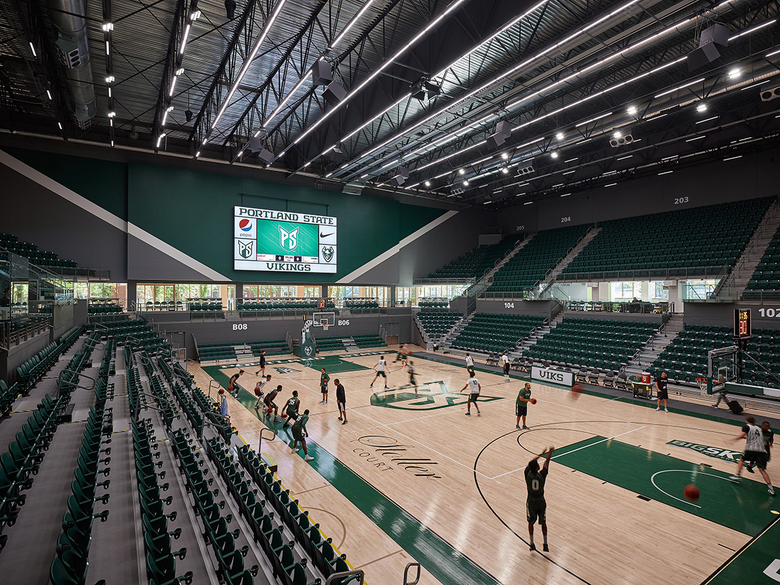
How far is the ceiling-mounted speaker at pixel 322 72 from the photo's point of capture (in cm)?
1259

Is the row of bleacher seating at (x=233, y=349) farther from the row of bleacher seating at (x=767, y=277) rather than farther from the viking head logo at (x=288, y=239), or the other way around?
the row of bleacher seating at (x=767, y=277)

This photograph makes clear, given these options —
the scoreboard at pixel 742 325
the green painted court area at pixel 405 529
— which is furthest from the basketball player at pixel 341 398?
the scoreboard at pixel 742 325

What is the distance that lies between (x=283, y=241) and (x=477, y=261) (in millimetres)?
17323

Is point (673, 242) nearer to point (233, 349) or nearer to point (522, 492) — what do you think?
point (522, 492)

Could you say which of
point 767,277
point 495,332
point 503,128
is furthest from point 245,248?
point 767,277

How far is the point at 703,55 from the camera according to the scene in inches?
454

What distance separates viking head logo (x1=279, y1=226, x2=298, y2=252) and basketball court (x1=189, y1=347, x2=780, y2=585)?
1522cm

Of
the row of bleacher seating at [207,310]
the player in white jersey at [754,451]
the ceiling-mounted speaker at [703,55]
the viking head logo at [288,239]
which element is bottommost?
the player in white jersey at [754,451]

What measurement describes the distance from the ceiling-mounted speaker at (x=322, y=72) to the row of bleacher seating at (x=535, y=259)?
19622mm

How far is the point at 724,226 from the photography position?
23.0 metres

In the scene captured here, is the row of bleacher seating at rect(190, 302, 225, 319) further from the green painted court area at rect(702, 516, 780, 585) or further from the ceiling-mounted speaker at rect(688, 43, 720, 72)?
the green painted court area at rect(702, 516, 780, 585)

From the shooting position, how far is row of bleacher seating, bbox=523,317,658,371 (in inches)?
770

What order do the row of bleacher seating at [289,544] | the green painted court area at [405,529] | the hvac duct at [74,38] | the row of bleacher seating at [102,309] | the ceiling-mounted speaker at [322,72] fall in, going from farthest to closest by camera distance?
1. the row of bleacher seating at [102,309]
2. the ceiling-mounted speaker at [322,72]
3. the hvac duct at [74,38]
4. the green painted court area at [405,529]
5. the row of bleacher seating at [289,544]

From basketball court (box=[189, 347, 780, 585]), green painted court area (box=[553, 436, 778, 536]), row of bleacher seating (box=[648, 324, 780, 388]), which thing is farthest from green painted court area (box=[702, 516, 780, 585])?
row of bleacher seating (box=[648, 324, 780, 388])
